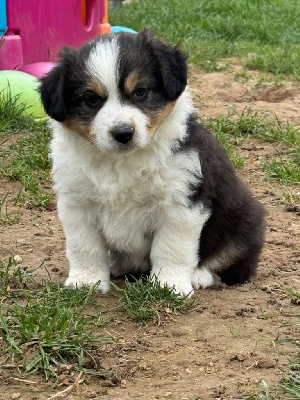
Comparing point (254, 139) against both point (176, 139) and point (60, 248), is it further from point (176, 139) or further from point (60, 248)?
point (176, 139)

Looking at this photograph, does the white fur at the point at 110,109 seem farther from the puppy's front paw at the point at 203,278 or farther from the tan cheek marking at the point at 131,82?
the puppy's front paw at the point at 203,278

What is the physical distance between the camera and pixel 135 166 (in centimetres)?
430

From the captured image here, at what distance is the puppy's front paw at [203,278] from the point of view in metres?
4.70

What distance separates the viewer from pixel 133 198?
4336 millimetres

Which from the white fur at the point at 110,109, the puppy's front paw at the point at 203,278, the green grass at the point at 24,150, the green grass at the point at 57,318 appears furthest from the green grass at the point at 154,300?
the green grass at the point at 24,150

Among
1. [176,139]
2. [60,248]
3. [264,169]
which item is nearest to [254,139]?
[264,169]

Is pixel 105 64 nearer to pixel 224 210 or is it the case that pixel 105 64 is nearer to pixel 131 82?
pixel 131 82

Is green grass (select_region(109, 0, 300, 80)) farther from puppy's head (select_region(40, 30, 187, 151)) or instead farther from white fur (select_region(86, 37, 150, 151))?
white fur (select_region(86, 37, 150, 151))

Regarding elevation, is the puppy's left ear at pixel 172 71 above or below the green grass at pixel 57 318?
above

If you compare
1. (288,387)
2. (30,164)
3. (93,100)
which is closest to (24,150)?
(30,164)

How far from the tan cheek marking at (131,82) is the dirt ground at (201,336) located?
3.91ft

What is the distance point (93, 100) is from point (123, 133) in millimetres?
273

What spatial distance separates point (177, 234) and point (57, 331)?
961 mm

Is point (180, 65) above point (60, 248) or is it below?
above
